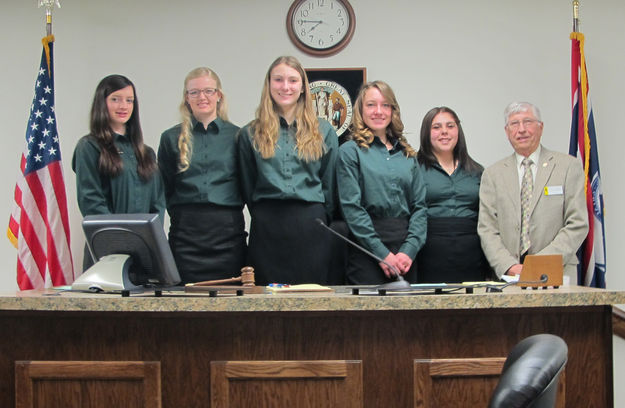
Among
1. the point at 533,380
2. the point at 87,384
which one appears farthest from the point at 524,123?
the point at 533,380

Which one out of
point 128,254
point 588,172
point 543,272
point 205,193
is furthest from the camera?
point 588,172

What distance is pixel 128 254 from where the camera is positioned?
247 cm

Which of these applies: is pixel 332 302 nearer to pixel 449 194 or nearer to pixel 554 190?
pixel 449 194

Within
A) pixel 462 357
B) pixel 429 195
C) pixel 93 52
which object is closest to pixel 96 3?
pixel 93 52

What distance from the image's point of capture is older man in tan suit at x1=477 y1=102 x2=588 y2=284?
11.6 ft

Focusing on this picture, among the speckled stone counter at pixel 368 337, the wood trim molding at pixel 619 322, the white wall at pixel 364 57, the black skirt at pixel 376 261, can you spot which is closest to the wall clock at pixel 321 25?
the white wall at pixel 364 57

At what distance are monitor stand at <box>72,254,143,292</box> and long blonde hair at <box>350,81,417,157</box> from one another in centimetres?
154

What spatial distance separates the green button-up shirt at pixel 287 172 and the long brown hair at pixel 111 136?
509 millimetres

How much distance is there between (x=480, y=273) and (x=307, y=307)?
187 cm

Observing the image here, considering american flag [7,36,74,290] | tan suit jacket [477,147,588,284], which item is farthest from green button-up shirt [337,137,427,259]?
american flag [7,36,74,290]

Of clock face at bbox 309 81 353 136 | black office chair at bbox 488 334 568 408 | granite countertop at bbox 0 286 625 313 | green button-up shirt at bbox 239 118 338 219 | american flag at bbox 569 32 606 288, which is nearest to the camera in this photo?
black office chair at bbox 488 334 568 408

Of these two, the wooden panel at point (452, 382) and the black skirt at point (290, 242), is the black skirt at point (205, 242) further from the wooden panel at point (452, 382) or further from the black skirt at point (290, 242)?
the wooden panel at point (452, 382)

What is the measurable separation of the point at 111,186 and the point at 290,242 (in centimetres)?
96

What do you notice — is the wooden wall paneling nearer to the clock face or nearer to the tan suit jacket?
the tan suit jacket
